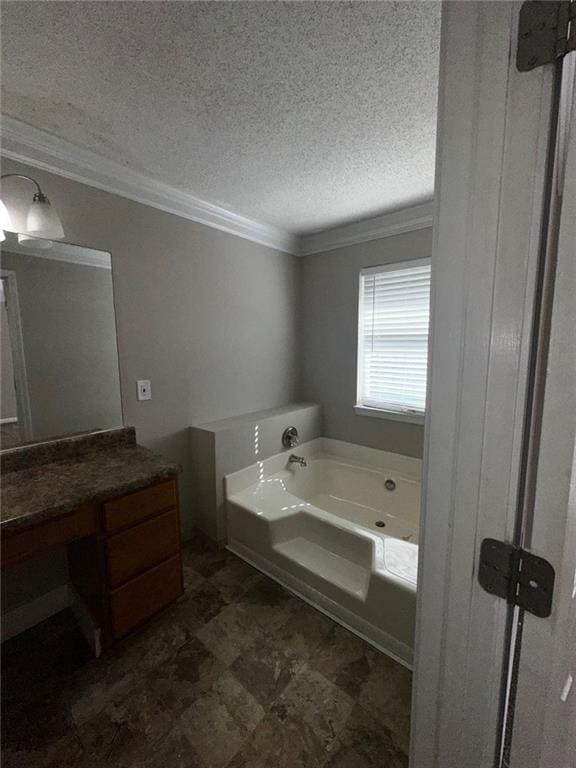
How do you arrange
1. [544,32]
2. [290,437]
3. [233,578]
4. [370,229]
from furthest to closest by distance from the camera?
[290,437] → [370,229] → [233,578] → [544,32]

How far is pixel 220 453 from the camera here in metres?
2.14

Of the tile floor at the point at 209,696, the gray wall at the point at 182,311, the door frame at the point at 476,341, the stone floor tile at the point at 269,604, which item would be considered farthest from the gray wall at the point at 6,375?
the door frame at the point at 476,341

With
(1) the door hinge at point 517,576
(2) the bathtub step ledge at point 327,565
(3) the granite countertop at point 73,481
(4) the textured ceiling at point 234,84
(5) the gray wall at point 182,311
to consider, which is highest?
(4) the textured ceiling at point 234,84

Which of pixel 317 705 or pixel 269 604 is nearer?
pixel 317 705

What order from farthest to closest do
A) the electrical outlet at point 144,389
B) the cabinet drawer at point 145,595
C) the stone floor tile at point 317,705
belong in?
the electrical outlet at point 144,389
the cabinet drawer at point 145,595
the stone floor tile at point 317,705

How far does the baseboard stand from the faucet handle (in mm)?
1633

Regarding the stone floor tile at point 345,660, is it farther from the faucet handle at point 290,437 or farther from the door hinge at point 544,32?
the door hinge at point 544,32

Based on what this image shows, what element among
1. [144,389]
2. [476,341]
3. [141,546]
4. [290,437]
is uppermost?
[476,341]

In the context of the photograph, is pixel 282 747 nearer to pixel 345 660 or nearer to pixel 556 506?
pixel 345 660

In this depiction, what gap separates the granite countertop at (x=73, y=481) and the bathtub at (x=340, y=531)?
735 mm

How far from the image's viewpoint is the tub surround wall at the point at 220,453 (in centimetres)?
214

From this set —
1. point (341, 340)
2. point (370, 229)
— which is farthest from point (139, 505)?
point (370, 229)

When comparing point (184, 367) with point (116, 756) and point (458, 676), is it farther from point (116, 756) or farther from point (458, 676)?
point (458, 676)

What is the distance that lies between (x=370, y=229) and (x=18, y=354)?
8.10 ft
